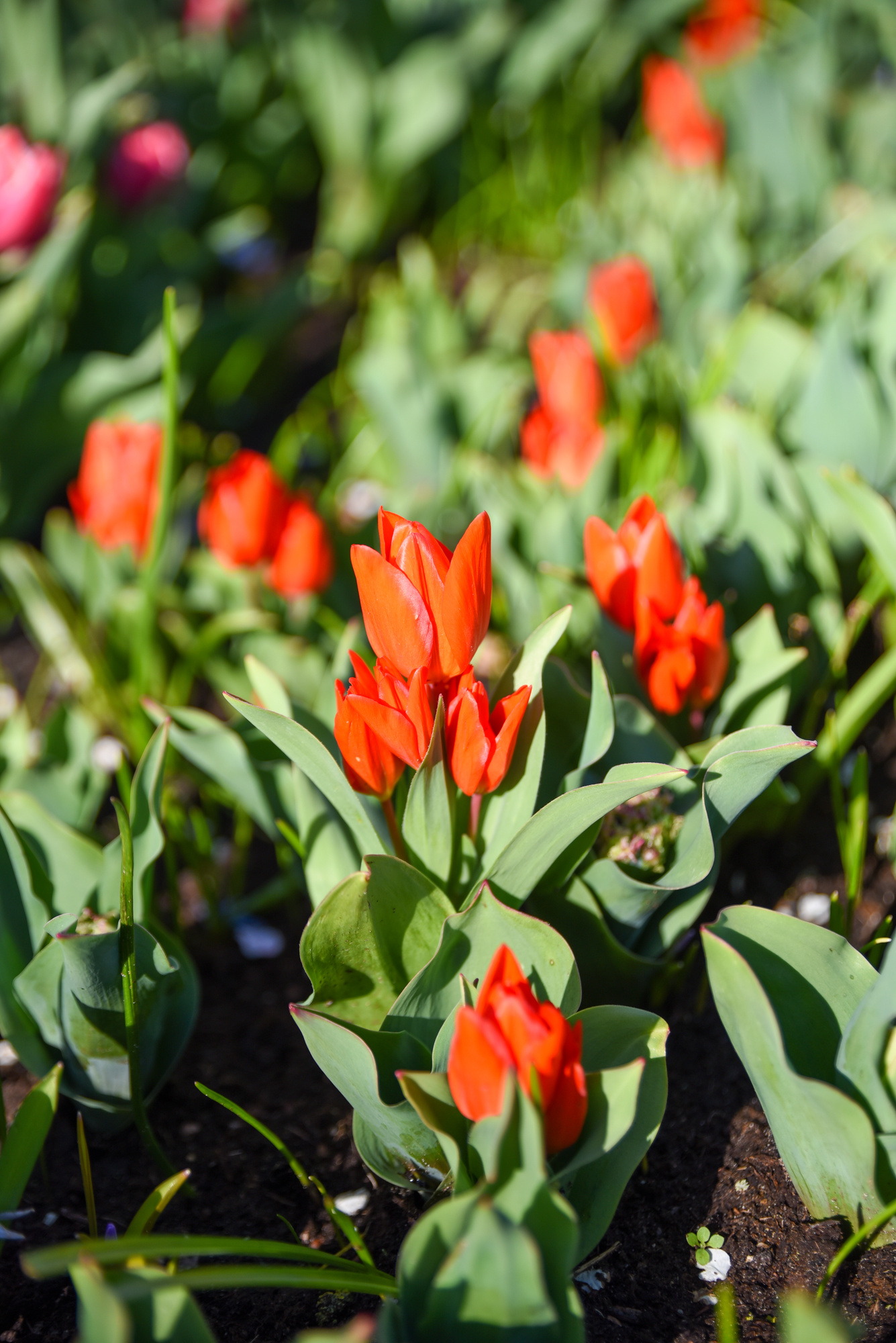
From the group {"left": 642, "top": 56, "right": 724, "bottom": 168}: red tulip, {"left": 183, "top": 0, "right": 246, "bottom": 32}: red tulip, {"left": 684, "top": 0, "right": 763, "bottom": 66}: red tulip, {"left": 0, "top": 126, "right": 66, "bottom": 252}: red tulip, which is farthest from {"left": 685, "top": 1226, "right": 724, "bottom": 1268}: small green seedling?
{"left": 684, "top": 0, "right": 763, "bottom": 66}: red tulip

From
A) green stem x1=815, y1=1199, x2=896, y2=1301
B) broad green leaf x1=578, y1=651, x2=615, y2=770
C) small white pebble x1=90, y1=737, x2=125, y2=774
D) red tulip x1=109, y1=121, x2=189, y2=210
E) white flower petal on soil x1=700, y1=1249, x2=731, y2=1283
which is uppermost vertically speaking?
red tulip x1=109, y1=121, x2=189, y2=210

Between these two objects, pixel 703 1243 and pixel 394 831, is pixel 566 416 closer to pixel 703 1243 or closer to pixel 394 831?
pixel 394 831

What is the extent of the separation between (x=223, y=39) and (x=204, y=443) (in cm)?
154

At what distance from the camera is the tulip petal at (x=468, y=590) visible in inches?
31.5

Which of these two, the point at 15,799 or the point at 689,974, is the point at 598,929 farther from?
the point at 15,799

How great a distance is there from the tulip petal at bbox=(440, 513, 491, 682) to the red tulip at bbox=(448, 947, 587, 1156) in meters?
0.26

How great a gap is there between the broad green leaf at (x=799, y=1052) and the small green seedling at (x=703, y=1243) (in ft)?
0.34

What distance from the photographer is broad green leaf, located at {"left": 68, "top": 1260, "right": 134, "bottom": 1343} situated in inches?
23.5

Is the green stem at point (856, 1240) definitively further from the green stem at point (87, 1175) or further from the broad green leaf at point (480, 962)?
the green stem at point (87, 1175)

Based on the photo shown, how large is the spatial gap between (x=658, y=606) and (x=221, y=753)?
57 cm

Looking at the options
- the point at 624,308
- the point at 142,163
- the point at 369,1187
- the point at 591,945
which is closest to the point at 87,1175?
the point at 369,1187

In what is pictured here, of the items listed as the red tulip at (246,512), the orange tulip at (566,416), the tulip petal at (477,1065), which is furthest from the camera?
the orange tulip at (566,416)

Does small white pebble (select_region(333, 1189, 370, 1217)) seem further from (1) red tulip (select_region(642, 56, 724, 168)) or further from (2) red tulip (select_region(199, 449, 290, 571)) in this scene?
(1) red tulip (select_region(642, 56, 724, 168))

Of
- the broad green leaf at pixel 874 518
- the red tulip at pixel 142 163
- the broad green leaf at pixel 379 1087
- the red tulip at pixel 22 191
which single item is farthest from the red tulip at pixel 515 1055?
the red tulip at pixel 142 163
